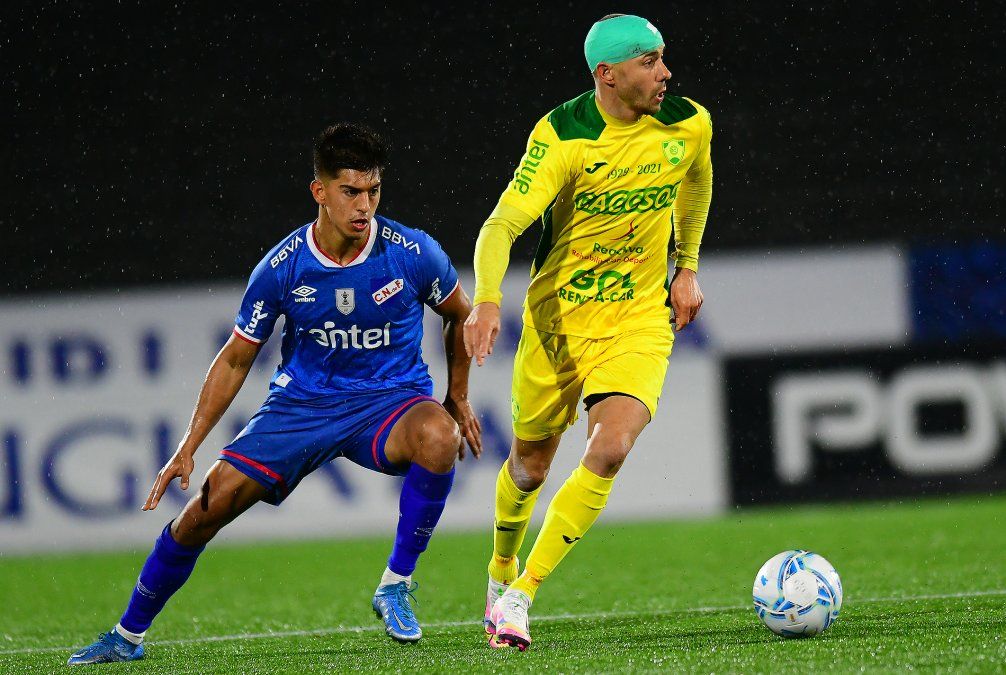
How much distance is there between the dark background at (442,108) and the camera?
10031 millimetres

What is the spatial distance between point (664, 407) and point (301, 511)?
2646 mm

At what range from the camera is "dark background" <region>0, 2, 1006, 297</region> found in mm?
10031

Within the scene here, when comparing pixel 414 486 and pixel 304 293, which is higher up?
pixel 304 293

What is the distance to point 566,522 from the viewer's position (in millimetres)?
4426

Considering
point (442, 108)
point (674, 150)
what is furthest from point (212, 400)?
point (442, 108)

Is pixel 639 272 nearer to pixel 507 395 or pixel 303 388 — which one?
pixel 303 388

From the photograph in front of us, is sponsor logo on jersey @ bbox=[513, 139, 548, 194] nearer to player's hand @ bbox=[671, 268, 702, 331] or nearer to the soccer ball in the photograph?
player's hand @ bbox=[671, 268, 702, 331]

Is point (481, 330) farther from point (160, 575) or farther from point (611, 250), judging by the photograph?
point (160, 575)

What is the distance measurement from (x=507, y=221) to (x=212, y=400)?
3.84 feet

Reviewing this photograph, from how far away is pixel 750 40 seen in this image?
1009 cm

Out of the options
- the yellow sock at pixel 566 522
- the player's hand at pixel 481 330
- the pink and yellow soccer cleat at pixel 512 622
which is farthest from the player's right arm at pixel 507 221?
the pink and yellow soccer cleat at pixel 512 622

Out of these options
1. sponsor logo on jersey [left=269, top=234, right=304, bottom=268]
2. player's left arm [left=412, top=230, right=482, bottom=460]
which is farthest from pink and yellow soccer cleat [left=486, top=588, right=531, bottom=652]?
sponsor logo on jersey [left=269, top=234, right=304, bottom=268]

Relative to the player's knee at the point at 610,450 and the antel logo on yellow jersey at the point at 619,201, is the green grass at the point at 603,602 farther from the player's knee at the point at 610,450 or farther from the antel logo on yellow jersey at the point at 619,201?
the antel logo on yellow jersey at the point at 619,201

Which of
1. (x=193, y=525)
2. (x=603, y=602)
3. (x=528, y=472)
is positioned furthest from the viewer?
(x=603, y=602)
